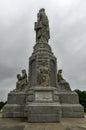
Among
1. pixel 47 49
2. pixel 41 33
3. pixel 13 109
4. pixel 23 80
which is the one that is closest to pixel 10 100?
pixel 13 109

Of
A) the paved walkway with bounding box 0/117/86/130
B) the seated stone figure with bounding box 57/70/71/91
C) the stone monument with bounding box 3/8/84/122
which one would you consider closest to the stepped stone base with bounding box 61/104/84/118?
the stone monument with bounding box 3/8/84/122

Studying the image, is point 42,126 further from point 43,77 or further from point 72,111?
point 72,111

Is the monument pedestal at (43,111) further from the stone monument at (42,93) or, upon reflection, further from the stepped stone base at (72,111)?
the stepped stone base at (72,111)

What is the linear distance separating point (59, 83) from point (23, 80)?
3487 millimetres

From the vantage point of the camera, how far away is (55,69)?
1562 cm

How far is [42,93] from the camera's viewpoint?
11359 mm

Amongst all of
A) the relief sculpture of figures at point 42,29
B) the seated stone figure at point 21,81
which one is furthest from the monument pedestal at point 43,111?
the relief sculpture of figures at point 42,29

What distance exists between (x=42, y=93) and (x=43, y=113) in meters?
1.77

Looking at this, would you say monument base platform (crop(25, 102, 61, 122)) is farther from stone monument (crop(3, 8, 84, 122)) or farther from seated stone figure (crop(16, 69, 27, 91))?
seated stone figure (crop(16, 69, 27, 91))

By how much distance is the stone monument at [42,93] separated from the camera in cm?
998

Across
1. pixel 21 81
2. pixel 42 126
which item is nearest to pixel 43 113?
pixel 42 126

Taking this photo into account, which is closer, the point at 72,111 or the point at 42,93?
the point at 42,93

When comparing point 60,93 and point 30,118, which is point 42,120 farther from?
point 60,93

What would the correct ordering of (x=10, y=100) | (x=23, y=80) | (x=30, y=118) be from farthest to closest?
(x=23, y=80)
(x=10, y=100)
(x=30, y=118)
